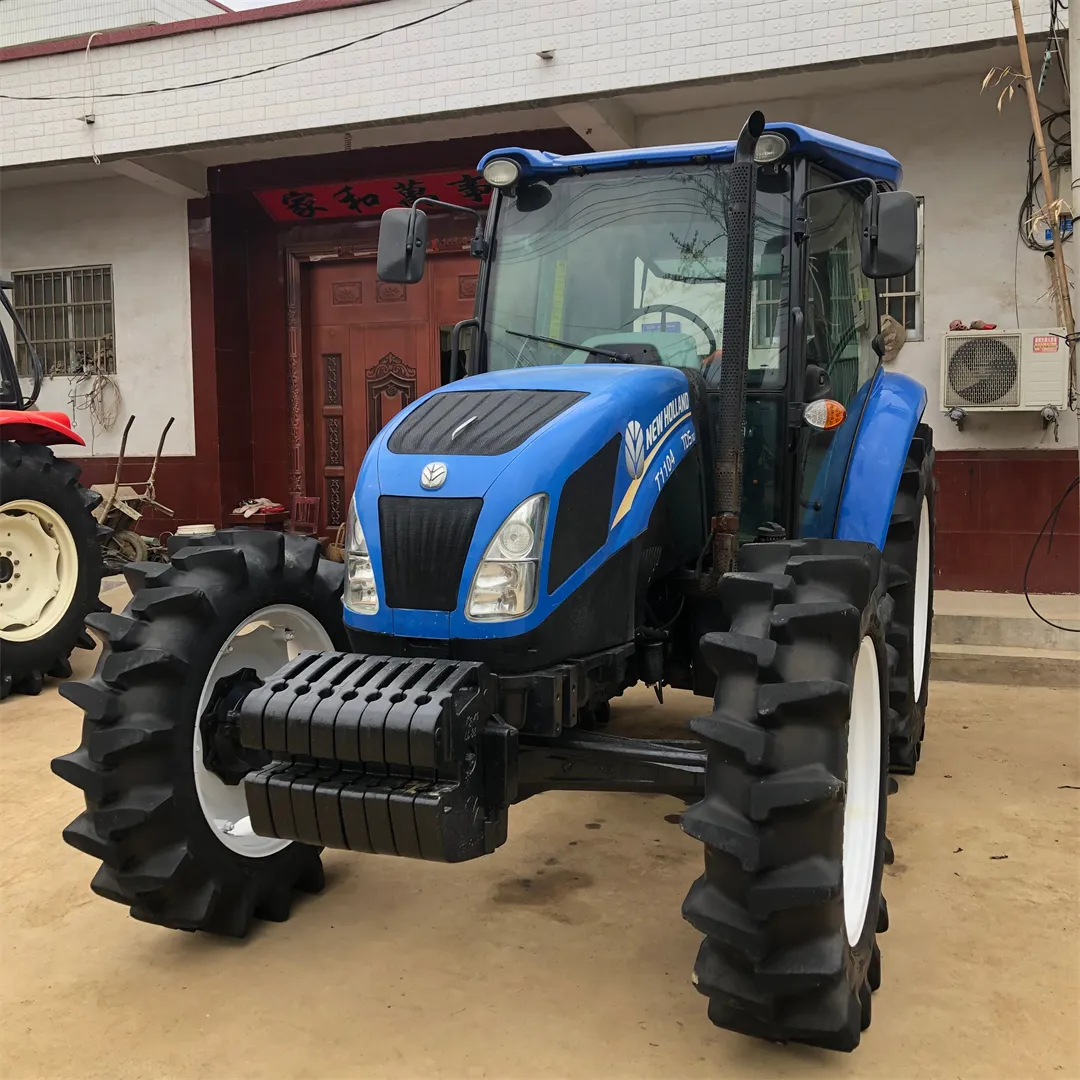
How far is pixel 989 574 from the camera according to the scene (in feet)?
21.6

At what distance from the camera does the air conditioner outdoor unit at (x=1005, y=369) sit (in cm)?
606

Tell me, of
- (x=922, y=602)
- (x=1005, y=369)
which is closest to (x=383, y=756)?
(x=922, y=602)

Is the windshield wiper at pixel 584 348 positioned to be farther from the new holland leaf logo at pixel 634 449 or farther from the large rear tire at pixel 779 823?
the large rear tire at pixel 779 823

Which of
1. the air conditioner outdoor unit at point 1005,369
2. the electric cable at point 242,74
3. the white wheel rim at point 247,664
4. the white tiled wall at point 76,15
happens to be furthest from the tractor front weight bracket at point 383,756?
the white tiled wall at point 76,15

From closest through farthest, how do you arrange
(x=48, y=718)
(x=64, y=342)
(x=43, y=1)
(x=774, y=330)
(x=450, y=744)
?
(x=450, y=744) < (x=774, y=330) < (x=48, y=718) < (x=64, y=342) < (x=43, y=1)

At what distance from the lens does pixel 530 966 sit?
8.71 ft

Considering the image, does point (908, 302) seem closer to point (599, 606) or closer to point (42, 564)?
point (599, 606)

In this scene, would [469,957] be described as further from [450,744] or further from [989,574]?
[989,574]

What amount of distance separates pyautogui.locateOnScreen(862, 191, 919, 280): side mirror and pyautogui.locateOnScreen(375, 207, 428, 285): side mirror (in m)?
1.37

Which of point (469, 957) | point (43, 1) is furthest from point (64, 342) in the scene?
point (469, 957)

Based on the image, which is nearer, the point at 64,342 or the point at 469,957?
the point at 469,957

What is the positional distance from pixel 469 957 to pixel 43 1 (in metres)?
15.0

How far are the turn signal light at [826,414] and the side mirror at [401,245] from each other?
130 cm

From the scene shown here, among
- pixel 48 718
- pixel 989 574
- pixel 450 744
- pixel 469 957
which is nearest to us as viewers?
pixel 450 744
